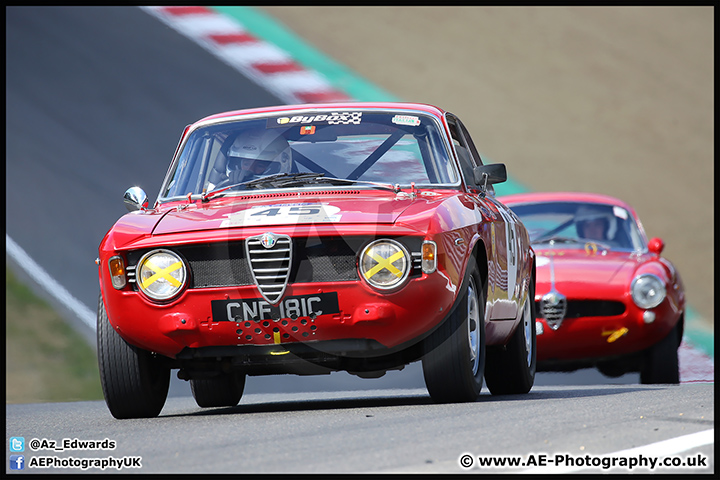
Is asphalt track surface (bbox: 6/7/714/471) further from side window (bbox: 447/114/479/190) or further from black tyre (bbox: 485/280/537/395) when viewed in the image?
side window (bbox: 447/114/479/190)

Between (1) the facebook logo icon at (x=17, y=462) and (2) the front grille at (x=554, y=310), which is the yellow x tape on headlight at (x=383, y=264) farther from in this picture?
(2) the front grille at (x=554, y=310)

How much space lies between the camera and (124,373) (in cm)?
570

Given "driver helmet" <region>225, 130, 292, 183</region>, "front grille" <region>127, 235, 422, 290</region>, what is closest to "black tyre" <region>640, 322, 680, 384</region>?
"driver helmet" <region>225, 130, 292, 183</region>

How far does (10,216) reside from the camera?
12312 mm

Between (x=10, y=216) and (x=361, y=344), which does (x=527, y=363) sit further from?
(x=10, y=216)

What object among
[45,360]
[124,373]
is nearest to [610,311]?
[124,373]

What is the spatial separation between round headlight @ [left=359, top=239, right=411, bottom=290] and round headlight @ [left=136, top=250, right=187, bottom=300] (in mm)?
823

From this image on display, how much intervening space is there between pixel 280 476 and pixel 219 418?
210 centimetres

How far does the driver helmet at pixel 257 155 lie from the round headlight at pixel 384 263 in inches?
46.6

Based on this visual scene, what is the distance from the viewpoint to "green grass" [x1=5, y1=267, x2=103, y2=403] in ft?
31.1

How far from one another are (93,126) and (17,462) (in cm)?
1167

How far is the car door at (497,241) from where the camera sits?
641cm

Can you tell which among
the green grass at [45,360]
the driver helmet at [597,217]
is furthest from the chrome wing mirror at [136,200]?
the driver helmet at [597,217]
